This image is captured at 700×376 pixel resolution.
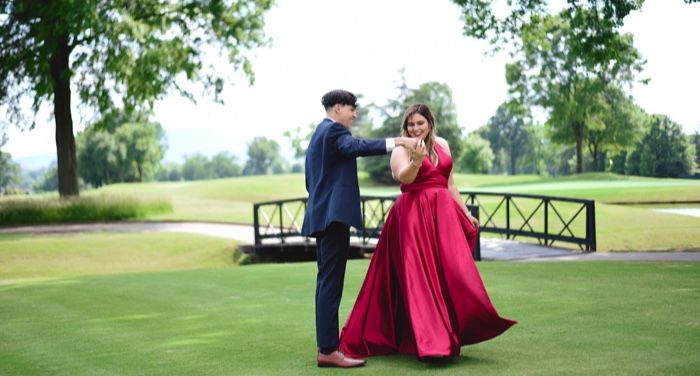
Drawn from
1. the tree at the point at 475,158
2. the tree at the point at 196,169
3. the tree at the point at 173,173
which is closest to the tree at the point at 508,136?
the tree at the point at 475,158

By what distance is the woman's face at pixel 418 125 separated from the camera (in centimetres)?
657

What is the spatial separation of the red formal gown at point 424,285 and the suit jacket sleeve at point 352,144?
0.80 m

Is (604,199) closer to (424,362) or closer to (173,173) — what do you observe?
(424,362)

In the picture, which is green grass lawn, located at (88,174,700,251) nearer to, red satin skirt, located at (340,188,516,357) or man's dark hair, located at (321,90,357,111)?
red satin skirt, located at (340,188,516,357)

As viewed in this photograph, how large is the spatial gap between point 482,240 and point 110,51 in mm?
16500

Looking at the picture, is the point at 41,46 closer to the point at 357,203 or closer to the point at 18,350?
the point at 18,350

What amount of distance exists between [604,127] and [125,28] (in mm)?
26639

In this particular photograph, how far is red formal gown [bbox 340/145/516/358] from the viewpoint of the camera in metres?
6.35

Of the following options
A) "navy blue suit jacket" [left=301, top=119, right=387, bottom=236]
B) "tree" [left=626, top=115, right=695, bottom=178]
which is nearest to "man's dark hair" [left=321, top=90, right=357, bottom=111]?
"navy blue suit jacket" [left=301, top=119, right=387, bottom=236]

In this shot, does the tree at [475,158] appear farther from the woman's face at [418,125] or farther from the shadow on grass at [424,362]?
the shadow on grass at [424,362]

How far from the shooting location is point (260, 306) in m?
10.7

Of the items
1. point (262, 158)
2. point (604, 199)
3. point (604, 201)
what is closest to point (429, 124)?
point (604, 201)

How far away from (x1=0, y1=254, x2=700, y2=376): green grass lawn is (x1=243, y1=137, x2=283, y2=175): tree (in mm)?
126426

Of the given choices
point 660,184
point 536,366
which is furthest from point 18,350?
point 660,184
